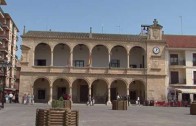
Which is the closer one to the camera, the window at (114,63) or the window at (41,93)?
the window at (41,93)

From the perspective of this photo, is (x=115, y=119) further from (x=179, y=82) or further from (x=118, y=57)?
(x=179, y=82)

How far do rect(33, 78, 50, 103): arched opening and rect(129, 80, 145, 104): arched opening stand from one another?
11.7 meters

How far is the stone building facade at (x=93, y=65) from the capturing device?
46375 mm

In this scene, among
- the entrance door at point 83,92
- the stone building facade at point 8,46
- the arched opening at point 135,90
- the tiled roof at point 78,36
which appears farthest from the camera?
the stone building facade at point 8,46

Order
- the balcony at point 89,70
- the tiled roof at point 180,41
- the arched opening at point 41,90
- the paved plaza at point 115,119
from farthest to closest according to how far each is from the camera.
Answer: the tiled roof at point 180,41, the arched opening at point 41,90, the balcony at point 89,70, the paved plaza at point 115,119

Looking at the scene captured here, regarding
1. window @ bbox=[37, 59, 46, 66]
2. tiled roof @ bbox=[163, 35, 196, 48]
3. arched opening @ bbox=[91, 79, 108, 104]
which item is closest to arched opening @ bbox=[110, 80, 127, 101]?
arched opening @ bbox=[91, 79, 108, 104]

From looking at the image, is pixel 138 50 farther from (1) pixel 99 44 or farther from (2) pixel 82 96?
(2) pixel 82 96

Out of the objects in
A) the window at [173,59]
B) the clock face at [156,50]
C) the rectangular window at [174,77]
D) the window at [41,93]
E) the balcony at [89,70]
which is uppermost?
the clock face at [156,50]

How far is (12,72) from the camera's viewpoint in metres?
70.9

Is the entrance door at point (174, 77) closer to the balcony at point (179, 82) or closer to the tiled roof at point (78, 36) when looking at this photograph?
the balcony at point (179, 82)

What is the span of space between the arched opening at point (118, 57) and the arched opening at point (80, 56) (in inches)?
146

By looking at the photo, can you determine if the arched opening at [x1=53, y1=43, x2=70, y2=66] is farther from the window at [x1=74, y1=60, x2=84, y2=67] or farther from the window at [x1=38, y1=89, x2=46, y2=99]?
the window at [x1=38, y1=89, x2=46, y2=99]

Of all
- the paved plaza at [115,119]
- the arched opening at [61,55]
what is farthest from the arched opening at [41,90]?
the paved plaza at [115,119]

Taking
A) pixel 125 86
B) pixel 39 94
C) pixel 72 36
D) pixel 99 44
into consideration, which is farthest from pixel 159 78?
pixel 39 94
